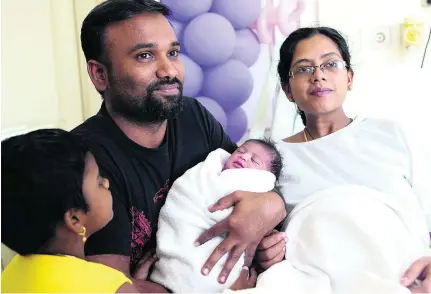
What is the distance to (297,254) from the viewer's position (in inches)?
47.2

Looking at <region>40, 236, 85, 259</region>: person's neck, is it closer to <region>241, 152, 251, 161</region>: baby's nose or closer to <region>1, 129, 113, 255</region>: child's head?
<region>1, 129, 113, 255</region>: child's head

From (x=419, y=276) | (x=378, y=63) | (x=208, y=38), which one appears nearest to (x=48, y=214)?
(x=419, y=276)

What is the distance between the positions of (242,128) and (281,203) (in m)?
0.76

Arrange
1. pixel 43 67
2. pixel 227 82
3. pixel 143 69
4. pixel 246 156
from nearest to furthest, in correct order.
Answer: pixel 143 69
pixel 246 156
pixel 43 67
pixel 227 82

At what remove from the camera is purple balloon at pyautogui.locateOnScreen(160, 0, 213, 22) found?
5.93 feet

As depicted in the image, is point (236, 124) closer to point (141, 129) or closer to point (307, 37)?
point (307, 37)

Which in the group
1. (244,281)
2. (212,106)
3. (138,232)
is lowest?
(244,281)

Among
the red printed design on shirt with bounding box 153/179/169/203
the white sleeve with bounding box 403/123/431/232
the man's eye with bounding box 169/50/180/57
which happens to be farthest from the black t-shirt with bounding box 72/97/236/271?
the white sleeve with bounding box 403/123/431/232

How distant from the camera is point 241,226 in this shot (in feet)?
3.78

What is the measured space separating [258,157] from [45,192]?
0.68 m

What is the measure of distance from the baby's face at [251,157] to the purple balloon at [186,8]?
0.70 m

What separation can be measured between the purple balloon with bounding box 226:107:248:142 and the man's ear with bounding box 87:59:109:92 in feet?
2.49

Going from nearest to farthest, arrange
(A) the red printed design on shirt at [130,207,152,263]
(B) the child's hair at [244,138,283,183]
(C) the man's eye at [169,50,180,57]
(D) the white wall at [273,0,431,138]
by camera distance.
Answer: (A) the red printed design on shirt at [130,207,152,263] < (C) the man's eye at [169,50,180,57] < (B) the child's hair at [244,138,283,183] < (D) the white wall at [273,0,431,138]

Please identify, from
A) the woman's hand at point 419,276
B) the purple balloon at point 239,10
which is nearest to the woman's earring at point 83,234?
the woman's hand at point 419,276
